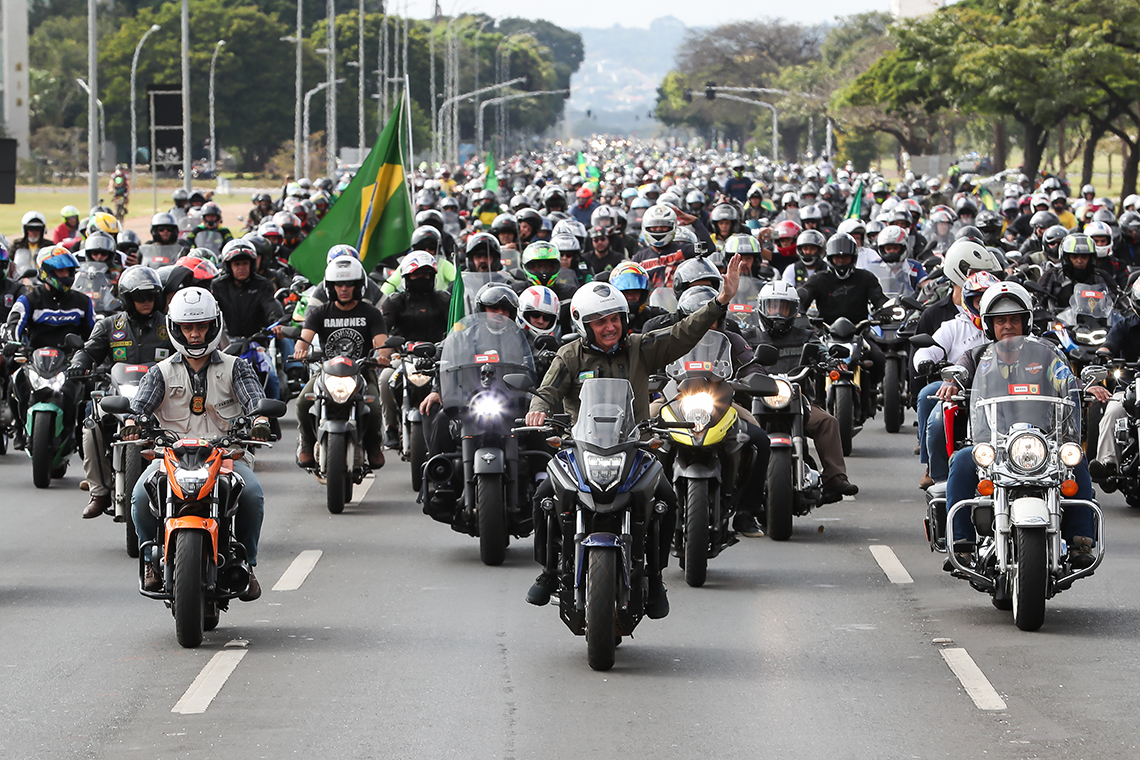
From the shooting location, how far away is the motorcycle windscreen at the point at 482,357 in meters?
11.9

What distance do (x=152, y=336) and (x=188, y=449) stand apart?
3.54 metres

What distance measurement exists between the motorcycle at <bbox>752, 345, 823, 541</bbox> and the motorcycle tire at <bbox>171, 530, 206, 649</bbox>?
4487 mm

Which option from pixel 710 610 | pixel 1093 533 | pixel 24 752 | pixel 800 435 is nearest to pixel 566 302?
pixel 800 435

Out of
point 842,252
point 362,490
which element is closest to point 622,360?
point 362,490

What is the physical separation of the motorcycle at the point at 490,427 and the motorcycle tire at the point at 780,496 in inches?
65.0

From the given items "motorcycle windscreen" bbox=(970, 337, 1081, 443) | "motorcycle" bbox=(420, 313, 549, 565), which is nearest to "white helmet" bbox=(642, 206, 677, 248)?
"motorcycle" bbox=(420, 313, 549, 565)

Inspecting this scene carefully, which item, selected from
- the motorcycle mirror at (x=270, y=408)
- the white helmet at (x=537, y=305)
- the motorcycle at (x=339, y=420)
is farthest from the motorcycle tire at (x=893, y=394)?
the motorcycle mirror at (x=270, y=408)

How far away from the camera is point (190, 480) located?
9.38 metres

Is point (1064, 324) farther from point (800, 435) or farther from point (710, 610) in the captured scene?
point (710, 610)

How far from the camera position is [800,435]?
13.1 m

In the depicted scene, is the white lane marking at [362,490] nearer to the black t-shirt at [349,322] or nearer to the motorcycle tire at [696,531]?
the black t-shirt at [349,322]

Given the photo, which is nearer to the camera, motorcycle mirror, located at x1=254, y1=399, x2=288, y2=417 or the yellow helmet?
motorcycle mirror, located at x1=254, y1=399, x2=288, y2=417

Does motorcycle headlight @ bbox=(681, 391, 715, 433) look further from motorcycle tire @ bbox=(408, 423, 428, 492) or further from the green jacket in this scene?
motorcycle tire @ bbox=(408, 423, 428, 492)

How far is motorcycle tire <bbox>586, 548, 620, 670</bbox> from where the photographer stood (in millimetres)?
8656
